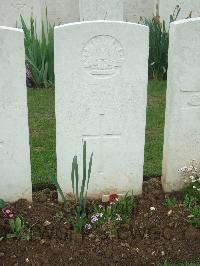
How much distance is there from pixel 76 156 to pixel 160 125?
87.8 inches

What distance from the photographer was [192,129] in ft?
11.7

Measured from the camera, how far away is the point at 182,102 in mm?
3436

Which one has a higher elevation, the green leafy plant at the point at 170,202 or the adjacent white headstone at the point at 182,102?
the adjacent white headstone at the point at 182,102

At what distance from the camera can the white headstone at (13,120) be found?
3.14 meters

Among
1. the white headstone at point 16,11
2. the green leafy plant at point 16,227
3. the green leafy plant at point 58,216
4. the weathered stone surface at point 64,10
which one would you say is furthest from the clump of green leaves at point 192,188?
the weathered stone surface at point 64,10

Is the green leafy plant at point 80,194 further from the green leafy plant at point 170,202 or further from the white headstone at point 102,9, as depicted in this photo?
the white headstone at point 102,9

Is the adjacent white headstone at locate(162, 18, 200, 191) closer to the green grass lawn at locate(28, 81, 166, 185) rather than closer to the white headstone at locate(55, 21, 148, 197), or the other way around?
the white headstone at locate(55, 21, 148, 197)

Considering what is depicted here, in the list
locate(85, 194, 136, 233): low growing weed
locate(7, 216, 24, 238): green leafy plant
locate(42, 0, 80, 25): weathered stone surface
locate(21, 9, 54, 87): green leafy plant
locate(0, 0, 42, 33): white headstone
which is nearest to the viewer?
locate(7, 216, 24, 238): green leafy plant

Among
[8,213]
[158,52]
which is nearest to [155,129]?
[158,52]

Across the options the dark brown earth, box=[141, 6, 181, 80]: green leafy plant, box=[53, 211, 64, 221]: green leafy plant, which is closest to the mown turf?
box=[141, 6, 181, 80]: green leafy plant

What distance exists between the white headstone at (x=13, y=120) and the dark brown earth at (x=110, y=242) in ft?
0.50

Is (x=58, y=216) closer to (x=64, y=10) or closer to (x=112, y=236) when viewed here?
(x=112, y=236)

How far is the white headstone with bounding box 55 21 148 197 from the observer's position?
3205 millimetres

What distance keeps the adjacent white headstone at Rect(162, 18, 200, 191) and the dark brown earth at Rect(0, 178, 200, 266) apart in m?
0.34
